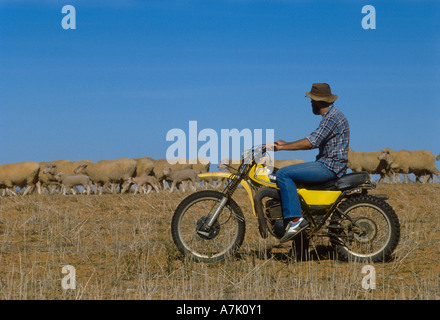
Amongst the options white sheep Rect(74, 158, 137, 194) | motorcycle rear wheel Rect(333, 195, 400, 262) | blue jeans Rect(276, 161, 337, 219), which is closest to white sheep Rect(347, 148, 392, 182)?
white sheep Rect(74, 158, 137, 194)

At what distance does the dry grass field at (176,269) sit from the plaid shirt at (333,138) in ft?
4.46

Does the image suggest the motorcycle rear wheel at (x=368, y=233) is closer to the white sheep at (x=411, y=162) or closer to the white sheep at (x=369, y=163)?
the white sheep at (x=369, y=163)

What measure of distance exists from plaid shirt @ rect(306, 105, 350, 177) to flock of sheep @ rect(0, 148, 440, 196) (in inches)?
941

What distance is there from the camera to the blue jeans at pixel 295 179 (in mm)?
7594

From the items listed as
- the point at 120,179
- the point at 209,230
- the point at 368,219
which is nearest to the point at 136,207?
the point at 209,230

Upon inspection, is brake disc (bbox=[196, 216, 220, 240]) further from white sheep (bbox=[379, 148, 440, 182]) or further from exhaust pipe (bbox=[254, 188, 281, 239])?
white sheep (bbox=[379, 148, 440, 182])

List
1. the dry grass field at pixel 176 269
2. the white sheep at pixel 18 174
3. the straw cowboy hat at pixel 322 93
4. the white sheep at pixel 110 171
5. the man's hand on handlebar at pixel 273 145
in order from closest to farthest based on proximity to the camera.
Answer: the dry grass field at pixel 176 269, the man's hand on handlebar at pixel 273 145, the straw cowboy hat at pixel 322 93, the white sheep at pixel 18 174, the white sheep at pixel 110 171

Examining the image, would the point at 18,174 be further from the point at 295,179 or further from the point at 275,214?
the point at 295,179

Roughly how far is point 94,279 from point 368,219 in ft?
12.2

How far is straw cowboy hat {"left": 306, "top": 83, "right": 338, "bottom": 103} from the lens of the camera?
7789 mm


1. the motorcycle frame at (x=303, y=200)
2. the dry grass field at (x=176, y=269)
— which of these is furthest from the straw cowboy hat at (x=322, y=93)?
the dry grass field at (x=176, y=269)

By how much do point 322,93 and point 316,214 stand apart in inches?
66.0

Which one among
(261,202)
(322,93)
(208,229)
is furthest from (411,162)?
(208,229)
